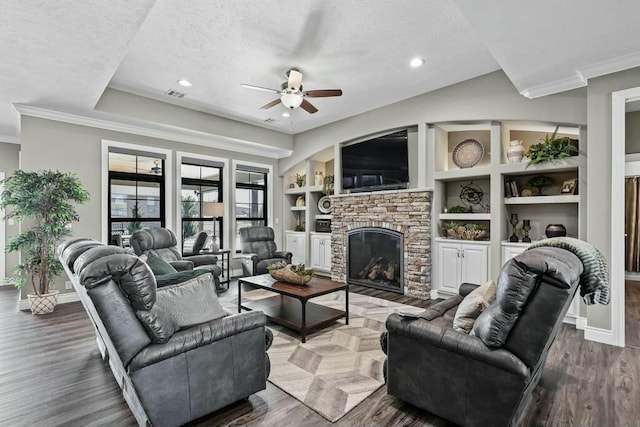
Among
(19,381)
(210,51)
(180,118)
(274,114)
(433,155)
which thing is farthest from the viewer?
(274,114)

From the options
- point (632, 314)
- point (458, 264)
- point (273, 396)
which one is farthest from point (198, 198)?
point (632, 314)

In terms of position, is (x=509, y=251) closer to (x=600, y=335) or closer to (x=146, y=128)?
(x=600, y=335)

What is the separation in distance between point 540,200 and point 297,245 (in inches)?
184

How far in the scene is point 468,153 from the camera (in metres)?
4.79

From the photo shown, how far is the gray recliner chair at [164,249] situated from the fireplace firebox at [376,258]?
7.94ft

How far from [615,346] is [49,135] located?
7.38 m

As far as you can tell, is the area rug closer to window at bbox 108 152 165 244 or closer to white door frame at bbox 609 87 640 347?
white door frame at bbox 609 87 640 347

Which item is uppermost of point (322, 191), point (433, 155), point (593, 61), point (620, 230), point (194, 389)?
point (593, 61)

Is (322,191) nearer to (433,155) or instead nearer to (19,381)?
(433,155)

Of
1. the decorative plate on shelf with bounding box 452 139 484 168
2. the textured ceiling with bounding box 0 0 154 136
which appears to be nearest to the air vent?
the textured ceiling with bounding box 0 0 154 136

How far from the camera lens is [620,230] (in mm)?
3061

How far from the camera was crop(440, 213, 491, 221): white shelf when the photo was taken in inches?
175

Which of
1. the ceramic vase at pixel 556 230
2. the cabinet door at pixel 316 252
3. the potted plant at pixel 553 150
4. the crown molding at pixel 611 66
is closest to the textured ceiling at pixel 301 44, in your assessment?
the crown molding at pixel 611 66

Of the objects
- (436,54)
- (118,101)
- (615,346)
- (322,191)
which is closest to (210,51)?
(118,101)
